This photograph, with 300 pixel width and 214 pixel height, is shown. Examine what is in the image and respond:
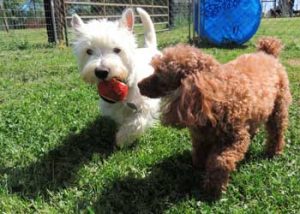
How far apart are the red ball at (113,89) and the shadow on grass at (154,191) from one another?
78cm

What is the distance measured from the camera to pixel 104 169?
367cm

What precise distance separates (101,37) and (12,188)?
1.52 metres

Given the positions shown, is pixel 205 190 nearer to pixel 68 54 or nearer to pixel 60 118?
pixel 60 118

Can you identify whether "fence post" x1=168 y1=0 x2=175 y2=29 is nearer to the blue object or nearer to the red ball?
the blue object

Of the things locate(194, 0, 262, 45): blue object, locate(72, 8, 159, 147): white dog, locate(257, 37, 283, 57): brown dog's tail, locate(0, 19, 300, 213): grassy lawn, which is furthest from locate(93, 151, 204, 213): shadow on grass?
locate(194, 0, 262, 45): blue object

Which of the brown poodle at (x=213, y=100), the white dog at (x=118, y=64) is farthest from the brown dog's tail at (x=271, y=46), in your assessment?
the white dog at (x=118, y=64)

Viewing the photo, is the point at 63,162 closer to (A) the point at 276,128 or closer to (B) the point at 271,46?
Result: (A) the point at 276,128

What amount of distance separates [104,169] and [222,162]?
1.11 metres

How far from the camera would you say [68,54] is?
33.8 ft

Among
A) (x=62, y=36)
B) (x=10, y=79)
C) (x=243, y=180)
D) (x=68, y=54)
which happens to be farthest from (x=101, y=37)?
(x=62, y=36)

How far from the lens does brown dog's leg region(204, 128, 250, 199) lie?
3.06m

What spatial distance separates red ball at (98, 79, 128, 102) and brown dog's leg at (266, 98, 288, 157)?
1.37 m

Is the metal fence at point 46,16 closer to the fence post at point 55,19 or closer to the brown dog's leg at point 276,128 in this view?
the fence post at point 55,19

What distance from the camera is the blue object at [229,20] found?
1134 cm
